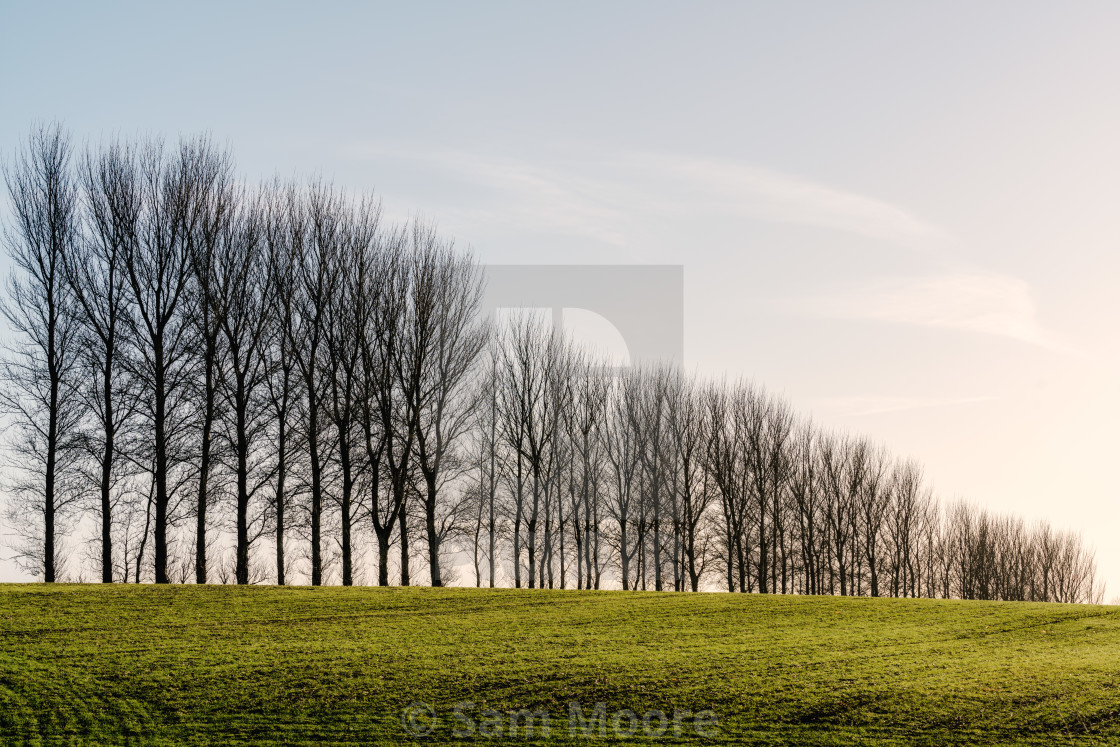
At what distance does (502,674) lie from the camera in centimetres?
1770

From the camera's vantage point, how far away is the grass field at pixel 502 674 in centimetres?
1506

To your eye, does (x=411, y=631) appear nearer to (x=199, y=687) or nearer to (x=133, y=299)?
(x=199, y=687)

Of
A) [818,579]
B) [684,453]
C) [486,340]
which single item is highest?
[486,340]

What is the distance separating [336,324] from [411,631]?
17.1 m

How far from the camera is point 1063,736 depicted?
607 inches

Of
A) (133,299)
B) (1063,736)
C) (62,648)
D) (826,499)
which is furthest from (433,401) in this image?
(826,499)
